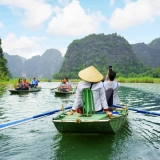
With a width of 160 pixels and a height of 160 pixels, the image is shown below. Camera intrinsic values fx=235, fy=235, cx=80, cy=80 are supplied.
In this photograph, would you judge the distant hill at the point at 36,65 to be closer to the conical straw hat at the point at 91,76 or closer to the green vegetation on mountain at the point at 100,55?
the green vegetation on mountain at the point at 100,55

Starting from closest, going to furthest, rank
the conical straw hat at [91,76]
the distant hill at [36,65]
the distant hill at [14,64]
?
1. the conical straw hat at [91,76]
2. the distant hill at [36,65]
3. the distant hill at [14,64]

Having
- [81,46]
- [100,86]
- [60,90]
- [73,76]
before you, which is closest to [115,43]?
[81,46]

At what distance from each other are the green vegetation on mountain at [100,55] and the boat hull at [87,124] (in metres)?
72.3

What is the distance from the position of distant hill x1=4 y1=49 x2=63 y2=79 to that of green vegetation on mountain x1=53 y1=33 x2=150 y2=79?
63.4 meters

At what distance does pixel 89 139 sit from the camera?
15.3ft

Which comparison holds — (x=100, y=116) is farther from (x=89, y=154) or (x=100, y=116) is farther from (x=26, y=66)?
(x=26, y=66)

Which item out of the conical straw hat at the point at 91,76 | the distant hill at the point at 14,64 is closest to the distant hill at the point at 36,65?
the distant hill at the point at 14,64

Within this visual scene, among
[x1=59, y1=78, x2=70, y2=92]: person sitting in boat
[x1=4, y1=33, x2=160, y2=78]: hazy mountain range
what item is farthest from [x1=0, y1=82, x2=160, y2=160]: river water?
[x1=4, y1=33, x2=160, y2=78]: hazy mountain range

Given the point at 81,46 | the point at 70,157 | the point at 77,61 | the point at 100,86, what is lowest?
the point at 70,157

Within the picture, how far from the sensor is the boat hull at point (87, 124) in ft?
13.7

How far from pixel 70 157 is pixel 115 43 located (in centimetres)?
9279

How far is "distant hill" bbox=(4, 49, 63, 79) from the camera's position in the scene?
531ft

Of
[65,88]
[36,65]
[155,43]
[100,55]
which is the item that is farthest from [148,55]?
[65,88]

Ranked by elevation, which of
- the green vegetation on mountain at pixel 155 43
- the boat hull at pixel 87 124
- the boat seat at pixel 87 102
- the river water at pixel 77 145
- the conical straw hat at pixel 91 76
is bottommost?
the river water at pixel 77 145
